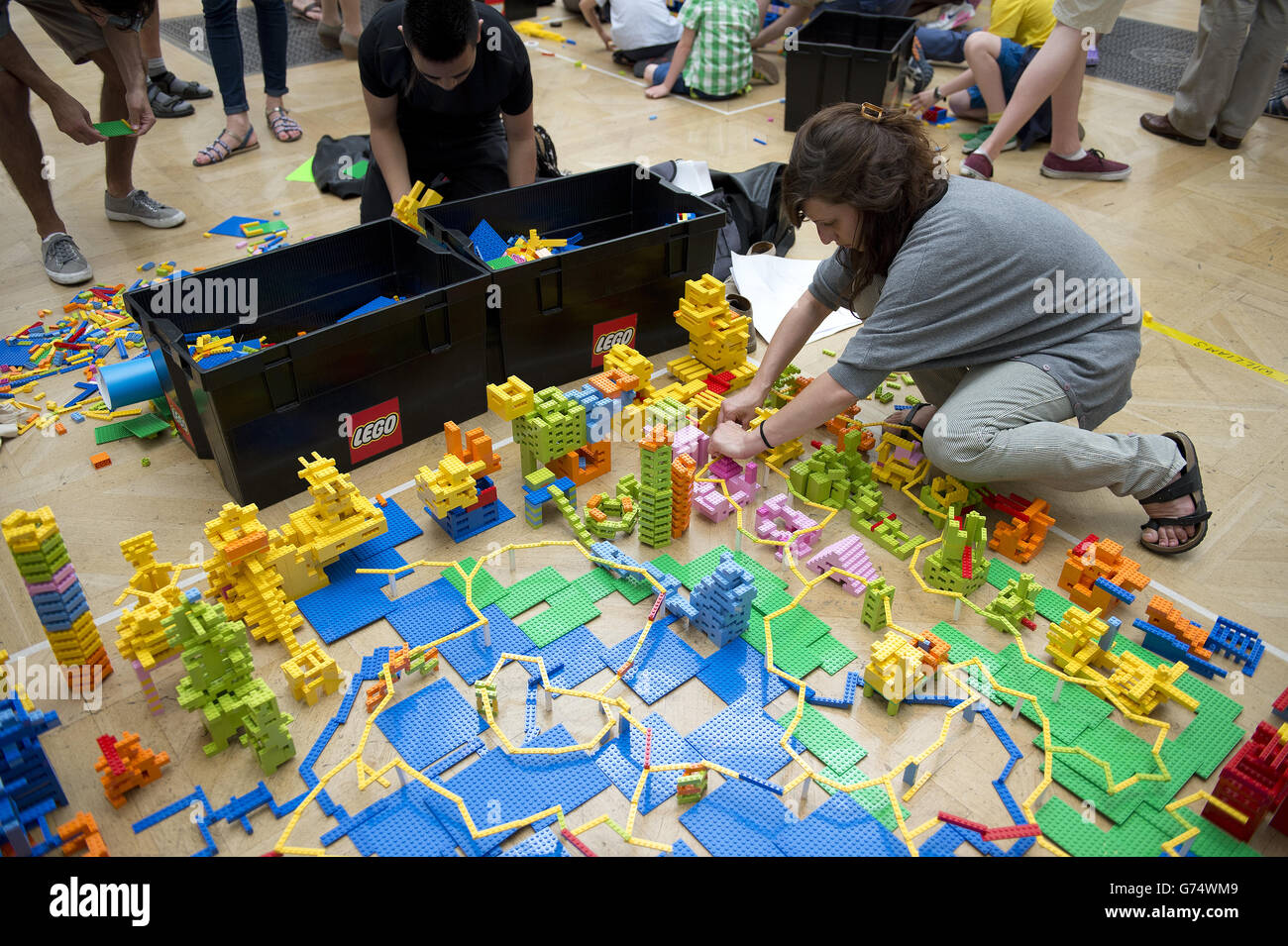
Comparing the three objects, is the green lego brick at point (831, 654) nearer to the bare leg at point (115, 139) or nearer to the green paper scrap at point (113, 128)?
the green paper scrap at point (113, 128)

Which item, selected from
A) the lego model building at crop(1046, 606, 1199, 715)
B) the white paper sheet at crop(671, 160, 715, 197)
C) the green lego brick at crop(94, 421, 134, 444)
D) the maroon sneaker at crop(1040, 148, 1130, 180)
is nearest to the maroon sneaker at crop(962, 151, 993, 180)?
the maroon sneaker at crop(1040, 148, 1130, 180)

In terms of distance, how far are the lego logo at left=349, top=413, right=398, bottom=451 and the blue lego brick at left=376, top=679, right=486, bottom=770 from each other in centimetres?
103

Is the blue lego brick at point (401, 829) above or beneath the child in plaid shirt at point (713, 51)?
beneath

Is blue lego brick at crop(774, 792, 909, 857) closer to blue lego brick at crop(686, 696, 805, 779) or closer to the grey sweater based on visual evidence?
blue lego brick at crop(686, 696, 805, 779)

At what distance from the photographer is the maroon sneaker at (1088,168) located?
541 centimetres

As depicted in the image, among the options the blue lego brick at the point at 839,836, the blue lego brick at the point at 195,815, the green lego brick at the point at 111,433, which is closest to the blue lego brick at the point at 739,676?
the blue lego brick at the point at 839,836

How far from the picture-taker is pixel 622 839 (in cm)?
219

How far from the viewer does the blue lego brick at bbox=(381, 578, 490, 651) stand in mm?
2662

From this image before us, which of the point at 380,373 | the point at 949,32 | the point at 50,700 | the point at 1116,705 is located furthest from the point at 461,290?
the point at 949,32

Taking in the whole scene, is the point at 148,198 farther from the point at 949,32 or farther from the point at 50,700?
the point at 949,32

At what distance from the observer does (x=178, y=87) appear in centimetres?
594

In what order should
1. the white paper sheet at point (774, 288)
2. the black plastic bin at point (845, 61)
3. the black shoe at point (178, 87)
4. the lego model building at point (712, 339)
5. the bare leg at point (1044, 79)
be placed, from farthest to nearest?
the black shoe at point (178, 87) → the black plastic bin at point (845, 61) → the bare leg at point (1044, 79) → the white paper sheet at point (774, 288) → the lego model building at point (712, 339)

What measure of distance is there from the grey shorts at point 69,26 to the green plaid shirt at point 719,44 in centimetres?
354
